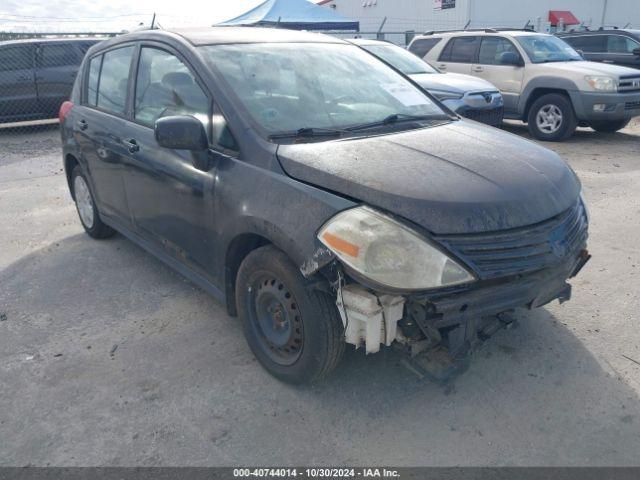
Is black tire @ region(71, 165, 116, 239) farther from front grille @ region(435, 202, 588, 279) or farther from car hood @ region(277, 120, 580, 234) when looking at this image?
front grille @ region(435, 202, 588, 279)

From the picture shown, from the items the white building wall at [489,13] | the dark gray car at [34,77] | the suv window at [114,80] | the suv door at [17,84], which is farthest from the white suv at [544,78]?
the white building wall at [489,13]

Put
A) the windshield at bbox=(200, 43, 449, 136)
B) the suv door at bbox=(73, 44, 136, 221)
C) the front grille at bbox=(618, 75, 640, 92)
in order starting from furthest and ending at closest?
the front grille at bbox=(618, 75, 640, 92) < the suv door at bbox=(73, 44, 136, 221) < the windshield at bbox=(200, 43, 449, 136)

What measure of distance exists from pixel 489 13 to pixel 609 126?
22646 mm

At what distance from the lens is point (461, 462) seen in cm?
240

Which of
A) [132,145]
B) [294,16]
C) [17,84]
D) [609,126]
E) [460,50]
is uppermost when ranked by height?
[294,16]

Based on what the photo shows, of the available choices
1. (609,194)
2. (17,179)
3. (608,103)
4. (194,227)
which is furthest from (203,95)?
(608,103)

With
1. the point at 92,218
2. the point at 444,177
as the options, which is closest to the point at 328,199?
the point at 444,177

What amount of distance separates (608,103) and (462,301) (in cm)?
799

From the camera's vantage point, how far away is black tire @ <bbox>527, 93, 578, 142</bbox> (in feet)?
30.1

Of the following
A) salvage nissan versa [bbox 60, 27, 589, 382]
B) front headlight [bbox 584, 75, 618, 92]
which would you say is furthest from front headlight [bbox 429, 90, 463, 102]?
salvage nissan versa [bbox 60, 27, 589, 382]

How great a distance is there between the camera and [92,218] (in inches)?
199

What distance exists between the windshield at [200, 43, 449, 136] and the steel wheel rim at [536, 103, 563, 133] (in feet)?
21.1

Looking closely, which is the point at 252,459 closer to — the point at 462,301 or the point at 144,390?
the point at 144,390

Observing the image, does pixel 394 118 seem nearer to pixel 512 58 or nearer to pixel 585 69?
pixel 585 69
